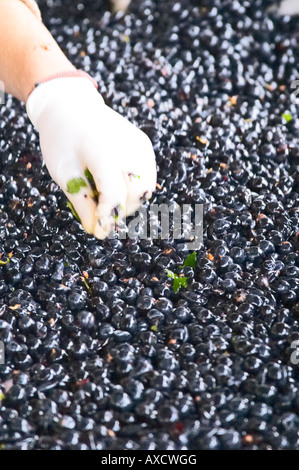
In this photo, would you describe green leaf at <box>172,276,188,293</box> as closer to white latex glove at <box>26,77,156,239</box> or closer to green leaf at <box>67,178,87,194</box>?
white latex glove at <box>26,77,156,239</box>

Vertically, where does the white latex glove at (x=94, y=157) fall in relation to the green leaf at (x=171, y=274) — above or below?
above

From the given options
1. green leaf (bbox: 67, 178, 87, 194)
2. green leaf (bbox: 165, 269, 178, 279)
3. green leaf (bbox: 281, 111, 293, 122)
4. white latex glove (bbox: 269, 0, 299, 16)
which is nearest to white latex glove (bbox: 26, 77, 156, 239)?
green leaf (bbox: 67, 178, 87, 194)

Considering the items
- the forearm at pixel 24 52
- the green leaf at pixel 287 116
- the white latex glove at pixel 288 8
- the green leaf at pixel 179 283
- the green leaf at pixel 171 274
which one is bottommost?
the green leaf at pixel 179 283

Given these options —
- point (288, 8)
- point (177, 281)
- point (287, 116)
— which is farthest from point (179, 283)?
point (288, 8)

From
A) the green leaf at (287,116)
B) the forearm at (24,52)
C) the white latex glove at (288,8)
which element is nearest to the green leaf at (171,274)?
the forearm at (24,52)

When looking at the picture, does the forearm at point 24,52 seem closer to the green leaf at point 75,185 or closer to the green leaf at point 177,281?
the green leaf at point 75,185

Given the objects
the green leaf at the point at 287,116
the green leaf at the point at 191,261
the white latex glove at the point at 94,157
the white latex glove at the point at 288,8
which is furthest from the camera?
the white latex glove at the point at 288,8
